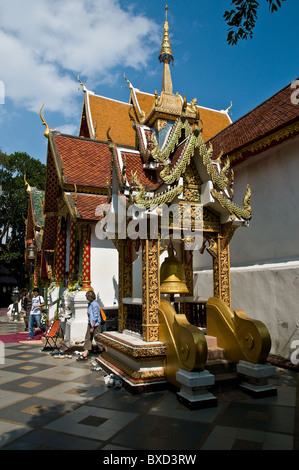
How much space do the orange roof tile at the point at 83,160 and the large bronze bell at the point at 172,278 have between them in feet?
15.5

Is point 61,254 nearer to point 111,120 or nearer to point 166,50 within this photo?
point 166,50

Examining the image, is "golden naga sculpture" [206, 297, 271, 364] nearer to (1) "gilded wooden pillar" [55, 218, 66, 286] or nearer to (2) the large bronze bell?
(2) the large bronze bell

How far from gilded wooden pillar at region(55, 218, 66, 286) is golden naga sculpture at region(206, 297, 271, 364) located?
695 centimetres

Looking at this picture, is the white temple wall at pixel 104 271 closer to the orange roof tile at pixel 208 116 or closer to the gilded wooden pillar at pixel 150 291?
the gilded wooden pillar at pixel 150 291

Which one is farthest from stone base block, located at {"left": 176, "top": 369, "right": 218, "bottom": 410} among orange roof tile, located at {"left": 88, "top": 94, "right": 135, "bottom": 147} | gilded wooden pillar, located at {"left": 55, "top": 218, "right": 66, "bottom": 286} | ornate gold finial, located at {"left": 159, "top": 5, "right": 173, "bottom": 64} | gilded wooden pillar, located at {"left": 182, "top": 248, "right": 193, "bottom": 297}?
orange roof tile, located at {"left": 88, "top": 94, "right": 135, "bottom": 147}

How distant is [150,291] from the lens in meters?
5.32

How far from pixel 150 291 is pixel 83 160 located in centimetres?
718

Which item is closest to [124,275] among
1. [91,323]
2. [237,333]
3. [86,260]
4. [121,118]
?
[91,323]

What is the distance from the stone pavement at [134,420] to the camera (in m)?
3.32

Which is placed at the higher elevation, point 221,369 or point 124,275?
point 124,275

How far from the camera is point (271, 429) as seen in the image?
357cm

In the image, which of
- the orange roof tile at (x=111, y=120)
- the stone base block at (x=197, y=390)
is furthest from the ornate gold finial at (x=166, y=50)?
the stone base block at (x=197, y=390)
